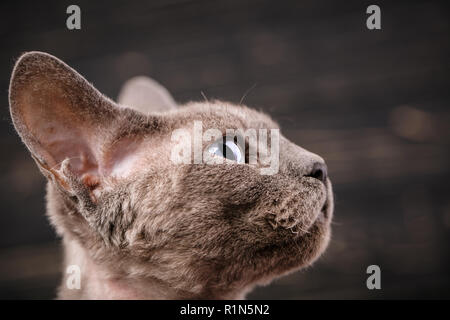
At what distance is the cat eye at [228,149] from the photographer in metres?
1.10

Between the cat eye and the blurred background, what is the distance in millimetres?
1039

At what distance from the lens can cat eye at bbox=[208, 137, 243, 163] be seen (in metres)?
1.10

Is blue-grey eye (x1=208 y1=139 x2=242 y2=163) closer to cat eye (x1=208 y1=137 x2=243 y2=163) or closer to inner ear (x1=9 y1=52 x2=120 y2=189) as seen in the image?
cat eye (x1=208 y1=137 x2=243 y2=163)

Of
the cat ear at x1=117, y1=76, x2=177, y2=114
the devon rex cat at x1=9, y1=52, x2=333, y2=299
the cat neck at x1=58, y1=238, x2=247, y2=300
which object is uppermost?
the cat ear at x1=117, y1=76, x2=177, y2=114

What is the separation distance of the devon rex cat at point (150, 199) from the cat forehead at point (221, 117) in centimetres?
2

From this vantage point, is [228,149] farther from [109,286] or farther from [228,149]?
[109,286]

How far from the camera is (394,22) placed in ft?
7.09

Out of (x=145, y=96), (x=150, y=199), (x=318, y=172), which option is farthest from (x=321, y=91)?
(x=150, y=199)

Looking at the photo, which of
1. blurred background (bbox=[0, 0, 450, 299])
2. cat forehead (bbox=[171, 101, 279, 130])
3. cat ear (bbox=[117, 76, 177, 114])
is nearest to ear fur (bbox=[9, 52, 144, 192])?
cat forehead (bbox=[171, 101, 279, 130])

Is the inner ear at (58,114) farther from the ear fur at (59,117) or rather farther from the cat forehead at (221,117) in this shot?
the cat forehead at (221,117)

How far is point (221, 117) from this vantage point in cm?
117

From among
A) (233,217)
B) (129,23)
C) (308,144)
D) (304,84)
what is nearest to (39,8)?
(129,23)
